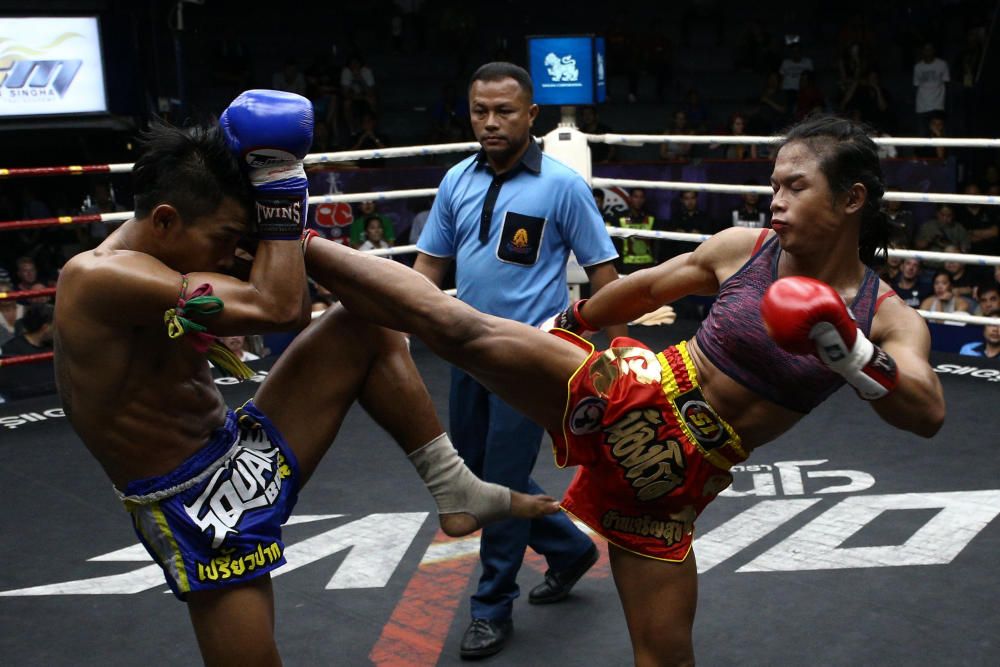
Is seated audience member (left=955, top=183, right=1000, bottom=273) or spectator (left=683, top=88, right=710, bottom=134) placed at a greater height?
spectator (left=683, top=88, right=710, bottom=134)

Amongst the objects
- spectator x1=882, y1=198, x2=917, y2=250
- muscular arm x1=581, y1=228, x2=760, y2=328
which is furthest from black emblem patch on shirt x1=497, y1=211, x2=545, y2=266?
spectator x1=882, y1=198, x2=917, y2=250

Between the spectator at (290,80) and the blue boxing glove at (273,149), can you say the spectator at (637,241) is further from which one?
the blue boxing glove at (273,149)

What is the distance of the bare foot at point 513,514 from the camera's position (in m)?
2.44

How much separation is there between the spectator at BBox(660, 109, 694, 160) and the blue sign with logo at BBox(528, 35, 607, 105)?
3817mm

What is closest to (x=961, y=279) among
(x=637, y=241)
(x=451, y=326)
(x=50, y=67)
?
(x=637, y=241)

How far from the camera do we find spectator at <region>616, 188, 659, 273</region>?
730 centimetres

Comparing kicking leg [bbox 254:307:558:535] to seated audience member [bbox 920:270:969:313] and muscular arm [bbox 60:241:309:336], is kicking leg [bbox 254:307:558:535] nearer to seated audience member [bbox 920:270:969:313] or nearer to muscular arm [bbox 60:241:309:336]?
muscular arm [bbox 60:241:309:336]

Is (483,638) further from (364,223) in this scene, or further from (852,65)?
(852,65)

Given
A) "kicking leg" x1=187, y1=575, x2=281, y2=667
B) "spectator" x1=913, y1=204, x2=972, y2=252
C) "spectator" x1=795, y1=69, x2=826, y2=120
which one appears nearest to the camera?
"kicking leg" x1=187, y1=575, x2=281, y2=667

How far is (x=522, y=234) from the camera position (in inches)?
128

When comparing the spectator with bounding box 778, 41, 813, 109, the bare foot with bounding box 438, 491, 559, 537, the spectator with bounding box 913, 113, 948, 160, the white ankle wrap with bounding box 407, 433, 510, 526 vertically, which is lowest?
the bare foot with bounding box 438, 491, 559, 537

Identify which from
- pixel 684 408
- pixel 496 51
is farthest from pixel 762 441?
pixel 496 51

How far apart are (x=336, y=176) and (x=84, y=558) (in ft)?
12.9

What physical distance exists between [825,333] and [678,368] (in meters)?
0.44
